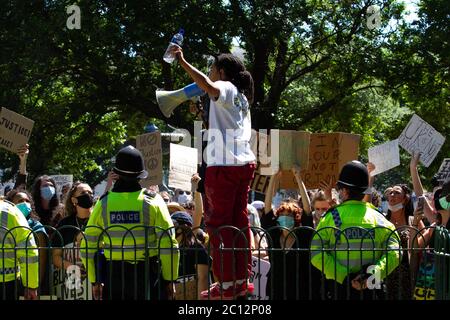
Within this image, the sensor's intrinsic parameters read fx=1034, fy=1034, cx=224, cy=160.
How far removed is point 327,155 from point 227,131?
17.0 feet

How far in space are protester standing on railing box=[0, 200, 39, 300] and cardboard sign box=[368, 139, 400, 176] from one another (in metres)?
5.02

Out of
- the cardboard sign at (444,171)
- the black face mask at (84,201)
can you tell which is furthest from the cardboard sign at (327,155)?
the black face mask at (84,201)

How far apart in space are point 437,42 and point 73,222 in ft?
59.2

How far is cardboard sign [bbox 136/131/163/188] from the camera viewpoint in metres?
12.6

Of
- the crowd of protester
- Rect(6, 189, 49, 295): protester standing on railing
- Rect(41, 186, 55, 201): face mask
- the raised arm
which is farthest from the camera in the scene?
Rect(41, 186, 55, 201): face mask

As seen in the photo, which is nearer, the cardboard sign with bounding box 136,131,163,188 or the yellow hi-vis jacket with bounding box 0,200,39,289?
the yellow hi-vis jacket with bounding box 0,200,39,289

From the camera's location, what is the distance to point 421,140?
11.8m

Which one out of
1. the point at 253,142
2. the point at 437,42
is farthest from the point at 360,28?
the point at 253,142

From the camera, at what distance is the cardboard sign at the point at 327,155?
12.6m

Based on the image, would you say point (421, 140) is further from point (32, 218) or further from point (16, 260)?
point (16, 260)

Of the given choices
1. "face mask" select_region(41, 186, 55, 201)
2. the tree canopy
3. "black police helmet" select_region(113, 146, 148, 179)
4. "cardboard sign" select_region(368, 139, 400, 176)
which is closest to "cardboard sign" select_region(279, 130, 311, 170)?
"cardboard sign" select_region(368, 139, 400, 176)

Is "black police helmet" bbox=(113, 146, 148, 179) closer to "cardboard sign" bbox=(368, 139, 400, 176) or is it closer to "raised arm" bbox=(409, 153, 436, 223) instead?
"raised arm" bbox=(409, 153, 436, 223)

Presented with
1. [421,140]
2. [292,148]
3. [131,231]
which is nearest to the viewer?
[131,231]

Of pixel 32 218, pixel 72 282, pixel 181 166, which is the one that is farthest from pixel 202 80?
pixel 181 166
